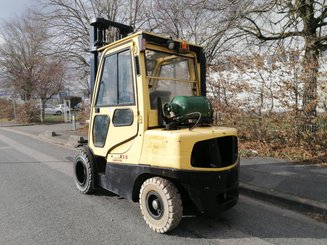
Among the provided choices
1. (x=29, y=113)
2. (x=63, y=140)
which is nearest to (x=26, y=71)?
(x=29, y=113)

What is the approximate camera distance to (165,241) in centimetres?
387

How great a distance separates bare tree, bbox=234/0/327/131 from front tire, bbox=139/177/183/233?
5124mm

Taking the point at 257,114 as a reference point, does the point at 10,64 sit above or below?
above

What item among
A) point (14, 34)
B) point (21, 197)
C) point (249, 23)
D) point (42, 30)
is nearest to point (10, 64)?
point (14, 34)

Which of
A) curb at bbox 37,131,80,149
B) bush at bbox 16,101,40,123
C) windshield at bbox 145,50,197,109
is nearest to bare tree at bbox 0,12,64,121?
bush at bbox 16,101,40,123

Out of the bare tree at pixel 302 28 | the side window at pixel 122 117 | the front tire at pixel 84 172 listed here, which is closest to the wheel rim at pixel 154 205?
the side window at pixel 122 117

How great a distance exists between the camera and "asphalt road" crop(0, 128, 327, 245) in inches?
155

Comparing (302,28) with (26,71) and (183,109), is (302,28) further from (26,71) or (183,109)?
(26,71)

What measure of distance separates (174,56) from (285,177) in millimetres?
3191

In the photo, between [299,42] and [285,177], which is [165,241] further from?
[299,42]

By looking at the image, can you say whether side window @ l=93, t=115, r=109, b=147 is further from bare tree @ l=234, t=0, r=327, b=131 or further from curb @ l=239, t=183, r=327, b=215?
bare tree @ l=234, t=0, r=327, b=131

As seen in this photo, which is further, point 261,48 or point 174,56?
point 261,48

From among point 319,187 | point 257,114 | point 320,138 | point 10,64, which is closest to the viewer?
point 319,187

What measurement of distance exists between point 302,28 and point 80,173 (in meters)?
7.96
